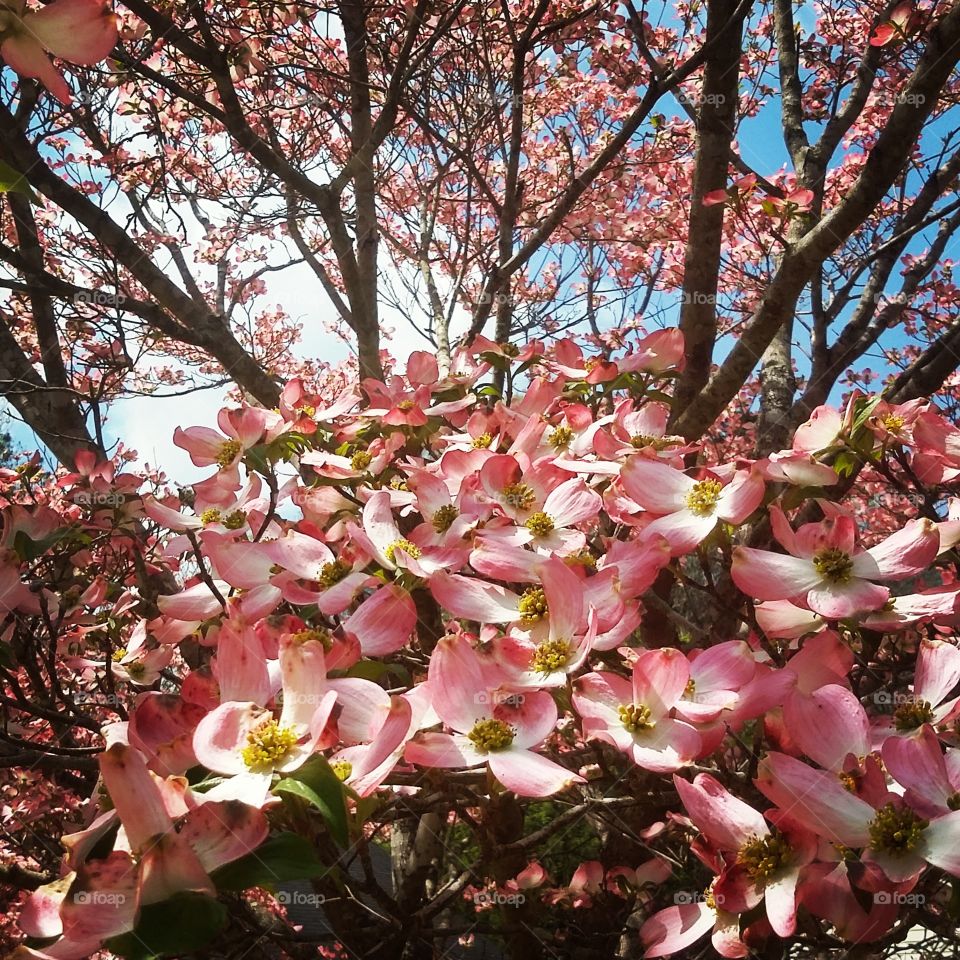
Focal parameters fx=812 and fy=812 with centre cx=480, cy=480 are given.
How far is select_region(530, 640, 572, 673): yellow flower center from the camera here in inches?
36.6

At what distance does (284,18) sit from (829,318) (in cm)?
286

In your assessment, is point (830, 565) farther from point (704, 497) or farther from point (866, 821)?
point (866, 821)

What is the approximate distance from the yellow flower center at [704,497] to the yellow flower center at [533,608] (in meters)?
0.26

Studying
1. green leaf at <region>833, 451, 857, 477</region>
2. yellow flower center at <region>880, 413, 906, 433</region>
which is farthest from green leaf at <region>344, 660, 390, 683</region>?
yellow flower center at <region>880, 413, 906, 433</region>

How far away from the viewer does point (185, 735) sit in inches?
30.9

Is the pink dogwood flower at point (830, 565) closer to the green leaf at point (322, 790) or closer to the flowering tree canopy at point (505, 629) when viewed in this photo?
the flowering tree canopy at point (505, 629)

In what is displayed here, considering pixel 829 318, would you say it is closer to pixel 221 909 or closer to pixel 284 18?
pixel 284 18

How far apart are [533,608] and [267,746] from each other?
0.40m

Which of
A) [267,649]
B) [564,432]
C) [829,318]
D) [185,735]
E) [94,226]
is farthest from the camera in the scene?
[829,318]

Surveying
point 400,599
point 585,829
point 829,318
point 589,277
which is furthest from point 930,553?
point 589,277

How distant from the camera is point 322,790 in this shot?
2.17 feet

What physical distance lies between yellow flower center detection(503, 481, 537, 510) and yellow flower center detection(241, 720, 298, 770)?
0.60 m

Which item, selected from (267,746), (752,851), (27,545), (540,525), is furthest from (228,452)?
(752,851)

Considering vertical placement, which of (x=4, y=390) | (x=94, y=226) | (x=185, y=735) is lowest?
(x=185, y=735)
